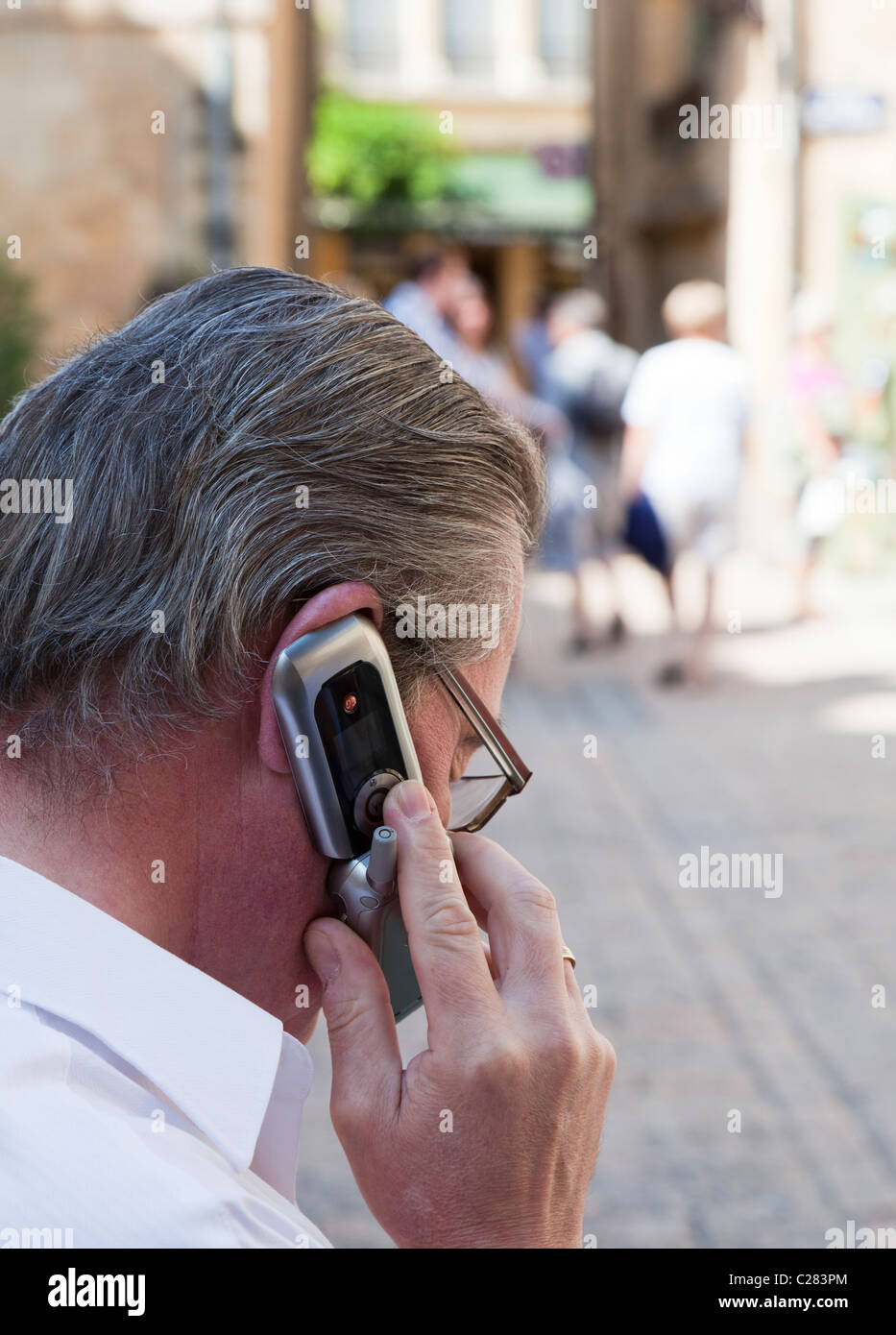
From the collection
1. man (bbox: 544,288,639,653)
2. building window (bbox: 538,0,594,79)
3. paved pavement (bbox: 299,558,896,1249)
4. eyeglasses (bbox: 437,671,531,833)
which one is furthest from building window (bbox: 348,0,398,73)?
eyeglasses (bbox: 437,671,531,833)

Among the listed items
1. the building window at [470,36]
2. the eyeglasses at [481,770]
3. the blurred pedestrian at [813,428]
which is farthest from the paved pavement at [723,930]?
the building window at [470,36]

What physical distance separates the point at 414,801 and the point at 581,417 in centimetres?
835

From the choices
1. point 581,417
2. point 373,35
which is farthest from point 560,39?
point 581,417

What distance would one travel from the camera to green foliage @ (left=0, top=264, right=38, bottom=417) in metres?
9.95

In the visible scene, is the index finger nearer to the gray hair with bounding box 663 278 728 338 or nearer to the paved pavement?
the paved pavement

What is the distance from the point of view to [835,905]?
5.52m

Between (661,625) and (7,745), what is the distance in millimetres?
9750

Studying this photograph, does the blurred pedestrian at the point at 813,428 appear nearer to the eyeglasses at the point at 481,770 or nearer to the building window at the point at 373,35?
the eyeglasses at the point at 481,770

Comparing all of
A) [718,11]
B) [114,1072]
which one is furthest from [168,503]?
[718,11]

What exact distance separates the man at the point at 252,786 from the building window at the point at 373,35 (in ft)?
118

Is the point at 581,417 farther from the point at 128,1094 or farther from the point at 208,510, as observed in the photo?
the point at 128,1094

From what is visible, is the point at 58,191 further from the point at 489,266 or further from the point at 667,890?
the point at 489,266

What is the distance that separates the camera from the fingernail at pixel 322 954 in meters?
1.29

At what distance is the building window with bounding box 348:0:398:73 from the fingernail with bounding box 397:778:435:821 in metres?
36.2
